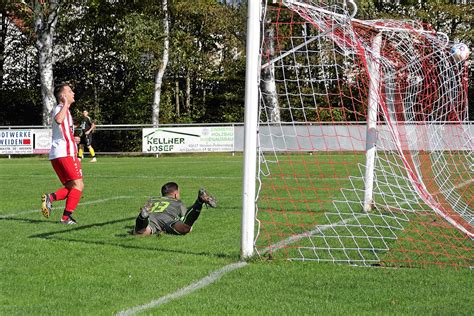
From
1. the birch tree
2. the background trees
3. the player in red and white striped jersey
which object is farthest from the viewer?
the background trees

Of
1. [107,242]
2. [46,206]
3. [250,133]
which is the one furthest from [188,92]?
[250,133]

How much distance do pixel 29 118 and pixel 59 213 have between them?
29313mm

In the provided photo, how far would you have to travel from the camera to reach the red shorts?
9711 millimetres

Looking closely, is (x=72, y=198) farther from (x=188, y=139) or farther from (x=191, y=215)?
(x=188, y=139)

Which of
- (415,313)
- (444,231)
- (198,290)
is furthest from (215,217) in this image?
(415,313)

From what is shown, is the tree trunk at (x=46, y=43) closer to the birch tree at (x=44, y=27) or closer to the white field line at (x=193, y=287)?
the birch tree at (x=44, y=27)

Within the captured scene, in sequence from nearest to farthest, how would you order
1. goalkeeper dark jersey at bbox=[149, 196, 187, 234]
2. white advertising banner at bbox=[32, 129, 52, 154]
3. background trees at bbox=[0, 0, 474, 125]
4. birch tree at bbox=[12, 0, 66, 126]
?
goalkeeper dark jersey at bbox=[149, 196, 187, 234] < white advertising banner at bbox=[32, 129, 52, 154] < birch tree at bbox=[12, 0, 66, 126] < background trees at bbox=[0, 0, 474, 125]

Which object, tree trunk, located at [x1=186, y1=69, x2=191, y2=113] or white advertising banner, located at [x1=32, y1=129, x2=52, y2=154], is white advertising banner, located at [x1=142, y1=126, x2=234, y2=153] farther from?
tree trunk, located at [x1=186, y1=69, x2=191, y2=113]

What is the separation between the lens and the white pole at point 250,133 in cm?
722

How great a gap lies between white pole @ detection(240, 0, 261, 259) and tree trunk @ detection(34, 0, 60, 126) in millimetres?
26168

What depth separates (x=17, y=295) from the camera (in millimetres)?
5766

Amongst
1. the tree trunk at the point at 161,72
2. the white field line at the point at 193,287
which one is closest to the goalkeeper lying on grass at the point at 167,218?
the white field line at the point at 193,287

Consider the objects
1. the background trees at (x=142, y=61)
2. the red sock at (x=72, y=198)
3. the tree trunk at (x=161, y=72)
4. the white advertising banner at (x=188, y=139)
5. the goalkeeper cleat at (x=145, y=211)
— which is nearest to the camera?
the goalkeeper cleat at (x=145, y=211)

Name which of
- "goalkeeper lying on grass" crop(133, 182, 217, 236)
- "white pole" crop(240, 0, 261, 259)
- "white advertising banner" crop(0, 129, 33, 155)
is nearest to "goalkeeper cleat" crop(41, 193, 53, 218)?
"goalkeeper lying on grass" crop(133, 182, 217, 236)
